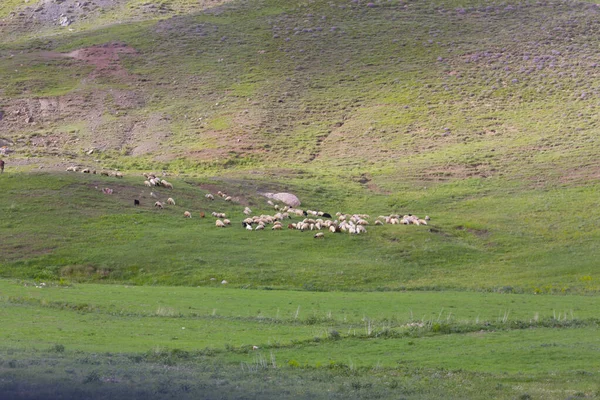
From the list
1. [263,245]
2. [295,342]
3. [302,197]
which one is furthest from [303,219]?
[295,342]

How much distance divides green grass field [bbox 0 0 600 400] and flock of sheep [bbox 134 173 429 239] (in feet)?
2.65

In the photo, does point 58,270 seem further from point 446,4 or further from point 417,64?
point 446,4

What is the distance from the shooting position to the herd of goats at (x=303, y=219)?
1796 inches

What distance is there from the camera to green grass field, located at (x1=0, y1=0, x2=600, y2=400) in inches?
814

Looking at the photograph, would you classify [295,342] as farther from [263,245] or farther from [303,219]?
[303,219]

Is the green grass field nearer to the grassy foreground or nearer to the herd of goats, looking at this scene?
the grassy foreground

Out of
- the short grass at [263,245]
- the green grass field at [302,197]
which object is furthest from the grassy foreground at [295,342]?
the short grass at [263,245]

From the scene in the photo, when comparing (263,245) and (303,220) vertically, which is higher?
(263,245)

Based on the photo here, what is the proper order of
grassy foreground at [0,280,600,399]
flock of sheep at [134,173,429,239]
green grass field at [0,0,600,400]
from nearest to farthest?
grassy foreground at [0,280,600,399], green grass field at [0,0,600,400], flock of sheep at [134,173,429,239]

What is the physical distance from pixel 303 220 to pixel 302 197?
7.65 meters

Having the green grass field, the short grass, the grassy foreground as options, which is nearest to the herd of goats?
the short grass

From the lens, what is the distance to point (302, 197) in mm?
55406

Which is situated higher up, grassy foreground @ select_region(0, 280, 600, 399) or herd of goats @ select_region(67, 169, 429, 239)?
grassy foreground @ select_region(0, 280, 600, 399)

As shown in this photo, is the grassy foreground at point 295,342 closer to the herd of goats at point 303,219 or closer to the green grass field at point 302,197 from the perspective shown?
the green grass field at point 302,197
